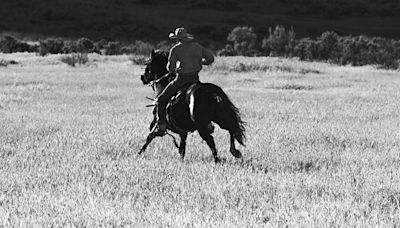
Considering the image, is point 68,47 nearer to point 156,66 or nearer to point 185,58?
point 156,66

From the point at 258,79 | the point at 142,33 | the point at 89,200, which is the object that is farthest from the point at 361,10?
the point at 89,200

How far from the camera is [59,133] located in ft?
40.2

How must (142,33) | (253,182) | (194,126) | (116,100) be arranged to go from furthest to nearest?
1. (142,33)
2. (116,100)
3. (194,126)
4. (253,182)

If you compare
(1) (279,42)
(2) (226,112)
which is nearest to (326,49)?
(1) (279,42)

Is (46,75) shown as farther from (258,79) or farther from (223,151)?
(223,151)

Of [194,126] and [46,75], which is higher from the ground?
[194,126]

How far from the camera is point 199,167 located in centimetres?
876

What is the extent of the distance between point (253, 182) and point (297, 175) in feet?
2.41

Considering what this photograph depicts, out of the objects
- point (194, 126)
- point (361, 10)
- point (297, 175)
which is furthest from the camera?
A: point (361, 10)

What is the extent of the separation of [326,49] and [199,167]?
36.4 m

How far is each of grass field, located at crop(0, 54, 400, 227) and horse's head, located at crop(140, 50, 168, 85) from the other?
1.09 m

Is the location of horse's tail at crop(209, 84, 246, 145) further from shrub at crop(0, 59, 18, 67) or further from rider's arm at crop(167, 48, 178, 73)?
shrub at crop(0, 59, 18, 67)

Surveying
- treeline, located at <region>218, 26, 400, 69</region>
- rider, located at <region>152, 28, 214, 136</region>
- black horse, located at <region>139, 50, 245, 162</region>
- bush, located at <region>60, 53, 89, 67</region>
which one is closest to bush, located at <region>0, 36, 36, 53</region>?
bush, located at <region>60, 53, 89, 67</region>

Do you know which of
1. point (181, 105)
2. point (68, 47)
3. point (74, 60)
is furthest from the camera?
point (68, 47)
